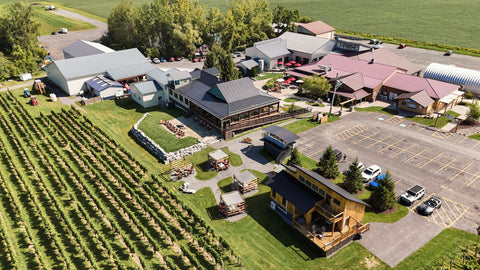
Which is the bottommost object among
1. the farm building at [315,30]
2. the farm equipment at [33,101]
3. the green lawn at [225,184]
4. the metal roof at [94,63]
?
the green lawn at [225,184]

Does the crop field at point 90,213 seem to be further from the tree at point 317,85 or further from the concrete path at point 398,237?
the tree at point 317,85

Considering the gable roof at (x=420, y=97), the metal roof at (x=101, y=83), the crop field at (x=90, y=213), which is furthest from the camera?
the metal roof at (x=101, y=83)

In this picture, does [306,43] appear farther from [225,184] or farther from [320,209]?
[320,209]

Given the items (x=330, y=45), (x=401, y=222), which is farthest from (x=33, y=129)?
(x=330, y=45)

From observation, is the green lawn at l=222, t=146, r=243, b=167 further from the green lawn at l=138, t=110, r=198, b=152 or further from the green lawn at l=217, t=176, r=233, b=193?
the green lawn at l=138, t=110, r=198, b=152

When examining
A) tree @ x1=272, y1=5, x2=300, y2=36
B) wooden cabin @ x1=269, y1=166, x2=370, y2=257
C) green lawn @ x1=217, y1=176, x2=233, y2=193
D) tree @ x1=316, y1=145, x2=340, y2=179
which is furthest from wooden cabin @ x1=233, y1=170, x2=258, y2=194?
tree @ x1=272, y1=5, x2=300, y2=36

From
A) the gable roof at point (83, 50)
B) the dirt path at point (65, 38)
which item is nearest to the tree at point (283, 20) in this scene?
the gable roof at point (83, 50)
